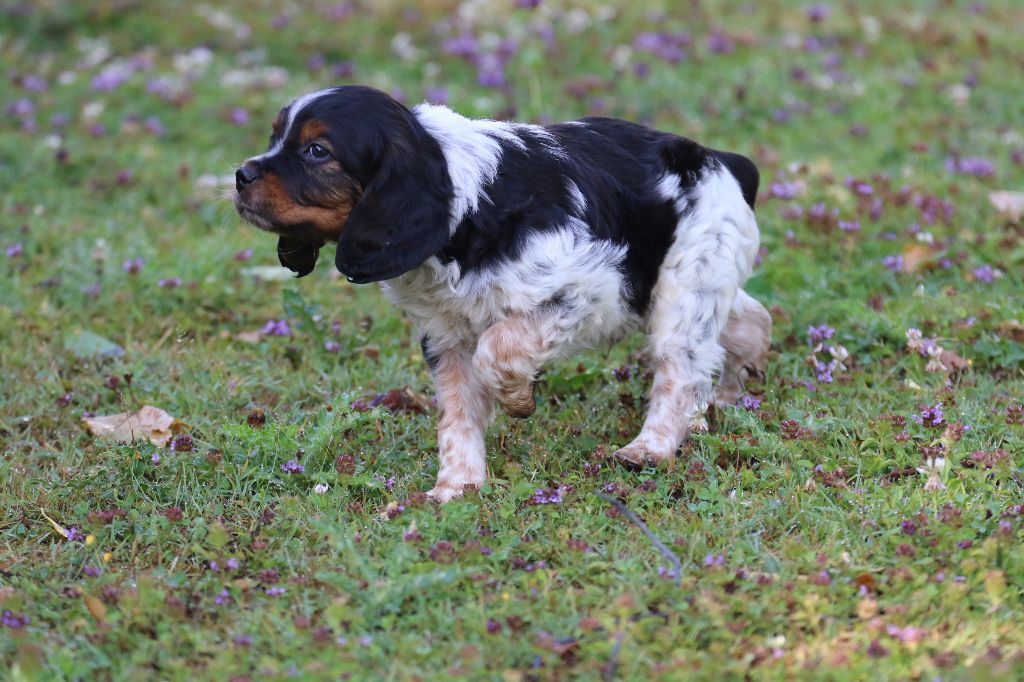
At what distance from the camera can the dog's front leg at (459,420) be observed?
4137mm

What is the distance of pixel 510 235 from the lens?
401cm

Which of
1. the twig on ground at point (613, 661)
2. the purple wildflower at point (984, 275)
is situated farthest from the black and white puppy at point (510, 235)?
the purple wildflower at point (984, 275)

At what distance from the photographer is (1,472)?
4297mm

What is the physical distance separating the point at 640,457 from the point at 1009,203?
3.35 m

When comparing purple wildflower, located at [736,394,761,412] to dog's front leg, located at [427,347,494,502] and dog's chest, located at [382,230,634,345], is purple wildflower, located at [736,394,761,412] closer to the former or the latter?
dog's chest, located at [382,230,634,345]

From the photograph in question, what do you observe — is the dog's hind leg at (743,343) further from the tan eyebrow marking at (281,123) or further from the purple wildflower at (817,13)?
the purple wildflower at (817,13)

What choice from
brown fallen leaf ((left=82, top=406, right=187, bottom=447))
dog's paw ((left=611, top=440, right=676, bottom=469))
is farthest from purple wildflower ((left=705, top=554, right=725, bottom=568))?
brown fallen leaf ((left=82, top=406, right=187, bottom=447))

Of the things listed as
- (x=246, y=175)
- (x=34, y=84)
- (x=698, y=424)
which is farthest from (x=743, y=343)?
(x=34, y=84)

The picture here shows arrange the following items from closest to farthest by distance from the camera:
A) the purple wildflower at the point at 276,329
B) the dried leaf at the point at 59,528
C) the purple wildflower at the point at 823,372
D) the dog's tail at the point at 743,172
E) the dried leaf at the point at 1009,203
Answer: the dried leaf at the point at 59,528, the dog's tail at the point at 743,172, the purple wildflower at the point at 823,372, the purple wildflower at the point at 276,329, the dried leaf at the point at 1009,203

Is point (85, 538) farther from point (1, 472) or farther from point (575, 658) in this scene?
point (575, 658)

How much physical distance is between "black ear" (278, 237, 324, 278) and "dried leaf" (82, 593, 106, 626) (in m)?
1.41

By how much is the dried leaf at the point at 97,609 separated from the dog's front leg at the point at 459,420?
1151 mm

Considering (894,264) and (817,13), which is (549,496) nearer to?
(894,264)

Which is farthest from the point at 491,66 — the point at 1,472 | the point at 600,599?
the point at 600,599
